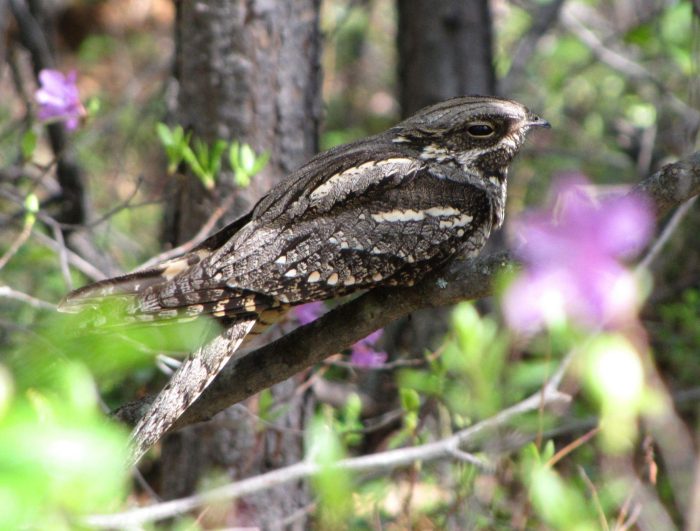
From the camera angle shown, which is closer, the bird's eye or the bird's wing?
the bird's wing

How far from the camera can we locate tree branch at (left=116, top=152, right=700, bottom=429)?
2.10 metres

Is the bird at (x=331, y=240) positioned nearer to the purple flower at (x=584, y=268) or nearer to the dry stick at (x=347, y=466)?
the dry stick at (x=347, y=466)

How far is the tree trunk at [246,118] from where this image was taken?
10.6 feet

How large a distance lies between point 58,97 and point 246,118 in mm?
672

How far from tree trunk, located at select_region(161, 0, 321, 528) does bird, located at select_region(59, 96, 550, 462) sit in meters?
0.95

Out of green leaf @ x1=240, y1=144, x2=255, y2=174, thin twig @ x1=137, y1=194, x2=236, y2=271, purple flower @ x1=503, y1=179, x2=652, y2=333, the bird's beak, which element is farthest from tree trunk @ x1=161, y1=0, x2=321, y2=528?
purple flower @ x1=503, y1=179, x2=652, y2=333

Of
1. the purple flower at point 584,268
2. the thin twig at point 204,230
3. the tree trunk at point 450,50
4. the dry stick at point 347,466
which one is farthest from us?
the tree trunk at point 450,50

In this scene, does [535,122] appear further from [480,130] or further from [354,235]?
[354,235]

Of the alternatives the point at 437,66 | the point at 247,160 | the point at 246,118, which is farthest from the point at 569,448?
the point at 437,66

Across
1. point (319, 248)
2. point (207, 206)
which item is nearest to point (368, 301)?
point (319, 248)

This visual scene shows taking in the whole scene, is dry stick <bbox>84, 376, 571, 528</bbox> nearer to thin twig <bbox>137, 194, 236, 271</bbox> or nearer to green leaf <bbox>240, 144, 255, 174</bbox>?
thin twig <bbox>137, 194, 236, 271</bbox>

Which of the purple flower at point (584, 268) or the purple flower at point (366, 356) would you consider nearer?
the purple flower at point (584, 268)

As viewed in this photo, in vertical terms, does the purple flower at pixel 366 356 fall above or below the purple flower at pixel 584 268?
below

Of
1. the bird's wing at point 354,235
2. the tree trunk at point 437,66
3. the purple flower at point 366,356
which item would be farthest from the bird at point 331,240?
the tree trunk at point 437,66
